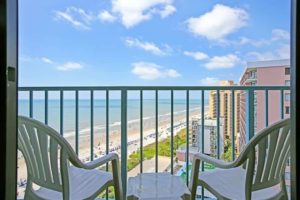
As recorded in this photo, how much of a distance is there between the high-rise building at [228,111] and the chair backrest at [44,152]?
1.64 metres

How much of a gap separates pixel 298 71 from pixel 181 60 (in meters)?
5.46

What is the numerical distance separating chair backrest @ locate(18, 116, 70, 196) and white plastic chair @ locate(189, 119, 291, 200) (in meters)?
0.91

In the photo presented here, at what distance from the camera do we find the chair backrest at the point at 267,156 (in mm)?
1581

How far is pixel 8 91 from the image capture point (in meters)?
0.78

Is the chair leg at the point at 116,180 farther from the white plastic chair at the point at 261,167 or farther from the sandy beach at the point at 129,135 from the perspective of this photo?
the sandy beach at the point at 129,135

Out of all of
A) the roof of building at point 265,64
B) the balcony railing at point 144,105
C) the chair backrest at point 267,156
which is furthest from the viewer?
the roof of building at point 265,64

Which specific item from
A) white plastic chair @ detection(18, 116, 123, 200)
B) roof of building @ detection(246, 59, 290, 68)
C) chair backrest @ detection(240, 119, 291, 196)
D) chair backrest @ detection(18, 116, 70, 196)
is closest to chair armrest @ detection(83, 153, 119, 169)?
white plastic chair @ detection(18, 116, 123, 200)

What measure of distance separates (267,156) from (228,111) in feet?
3.96

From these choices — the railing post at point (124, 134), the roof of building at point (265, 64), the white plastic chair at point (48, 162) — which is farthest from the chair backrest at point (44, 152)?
the roof of building at point (265, 64)

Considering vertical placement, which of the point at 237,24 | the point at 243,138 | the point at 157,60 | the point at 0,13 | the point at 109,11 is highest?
the point at 109,11

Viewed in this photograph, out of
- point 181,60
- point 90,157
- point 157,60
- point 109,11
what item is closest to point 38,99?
point 90,157

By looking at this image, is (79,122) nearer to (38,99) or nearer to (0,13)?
(38,99)

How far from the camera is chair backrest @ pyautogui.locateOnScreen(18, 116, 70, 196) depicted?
158 cm

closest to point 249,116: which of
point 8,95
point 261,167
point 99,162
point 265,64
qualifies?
point 265,64
